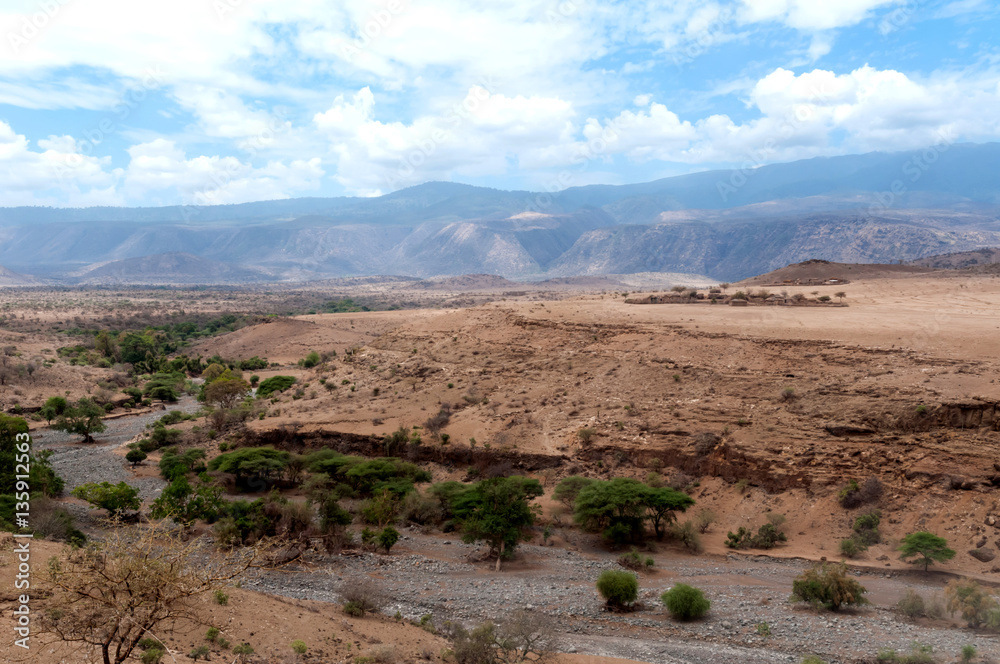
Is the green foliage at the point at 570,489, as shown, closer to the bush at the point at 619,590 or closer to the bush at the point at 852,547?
the bush at the point at 619,590

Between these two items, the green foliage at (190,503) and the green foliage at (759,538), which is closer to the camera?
the green foliage at (759,538)

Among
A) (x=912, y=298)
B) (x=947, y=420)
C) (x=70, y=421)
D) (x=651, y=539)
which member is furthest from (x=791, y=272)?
(x=70, y=421)

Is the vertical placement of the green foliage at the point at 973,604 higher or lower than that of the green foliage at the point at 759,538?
higher

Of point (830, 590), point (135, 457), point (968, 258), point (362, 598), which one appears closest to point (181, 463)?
point (135, 457)

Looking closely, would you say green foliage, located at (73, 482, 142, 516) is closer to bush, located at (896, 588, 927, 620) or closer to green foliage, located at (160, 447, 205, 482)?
green foliage, located at (160, 447, 205, 482)

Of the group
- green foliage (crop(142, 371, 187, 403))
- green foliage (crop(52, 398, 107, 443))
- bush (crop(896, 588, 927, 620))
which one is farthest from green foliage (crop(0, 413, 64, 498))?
bush (crop(896, 588, 927, 620))

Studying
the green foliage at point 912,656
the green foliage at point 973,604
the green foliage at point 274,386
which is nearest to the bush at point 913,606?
the green foliage at point 973,604
